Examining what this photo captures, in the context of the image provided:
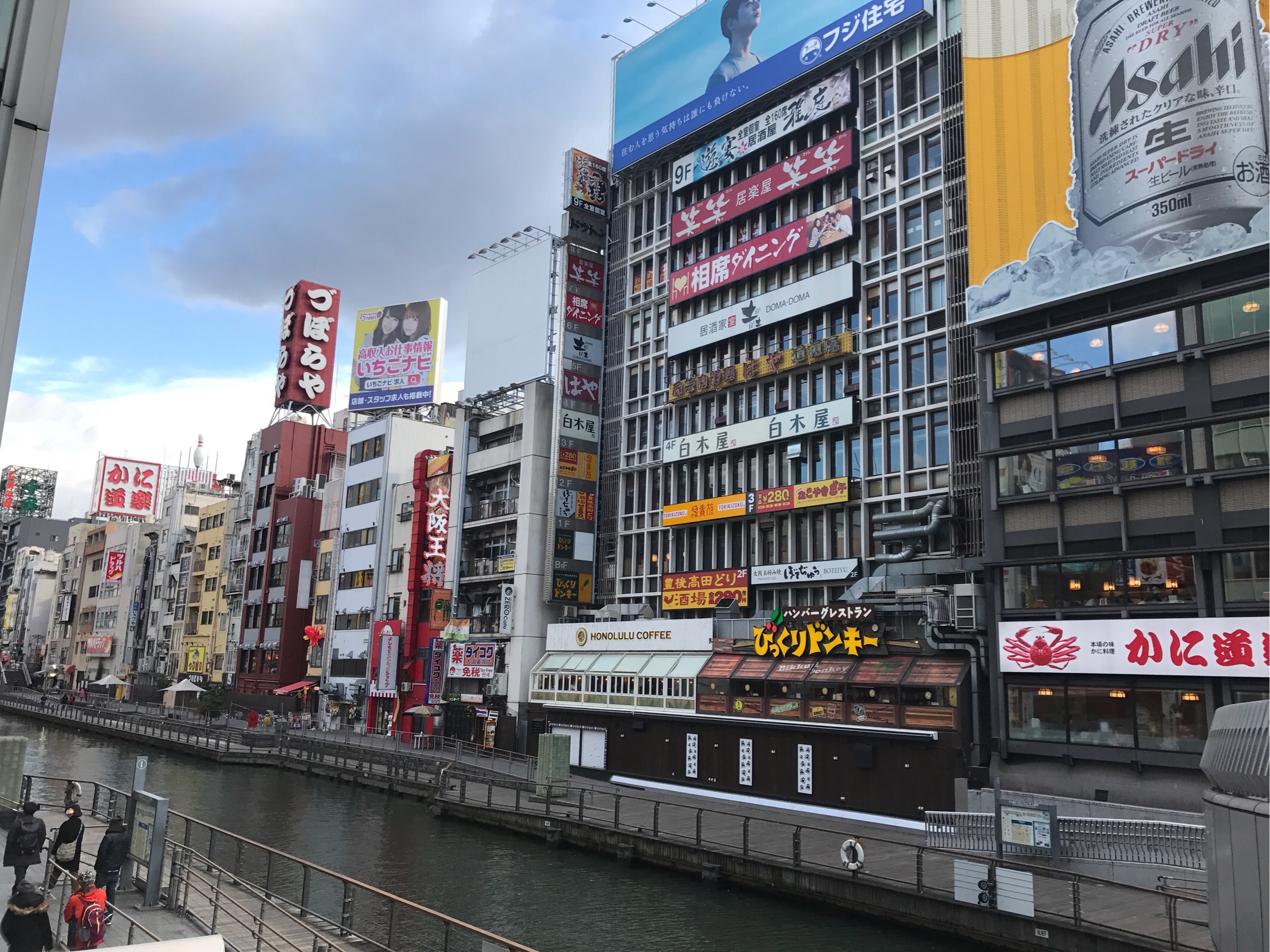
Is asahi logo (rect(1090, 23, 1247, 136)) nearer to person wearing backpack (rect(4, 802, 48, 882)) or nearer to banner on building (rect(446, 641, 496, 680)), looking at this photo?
person wearing backpack (rect(4, 802, 48, 882))

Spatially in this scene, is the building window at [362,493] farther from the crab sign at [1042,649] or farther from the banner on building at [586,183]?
the crab sign at [1042,649]

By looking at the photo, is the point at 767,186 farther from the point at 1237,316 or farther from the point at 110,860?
the point at 110,860

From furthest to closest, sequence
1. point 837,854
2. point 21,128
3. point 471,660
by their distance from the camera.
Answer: point 471,660, point 837,854, point 21,128

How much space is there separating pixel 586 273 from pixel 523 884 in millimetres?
42681

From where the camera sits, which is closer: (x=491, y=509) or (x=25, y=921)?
(x=25, y=921)

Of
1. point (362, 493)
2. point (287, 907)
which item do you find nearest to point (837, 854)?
point (287, 907)

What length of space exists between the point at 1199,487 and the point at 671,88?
4112cm

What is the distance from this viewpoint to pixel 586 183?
66000 millimetres

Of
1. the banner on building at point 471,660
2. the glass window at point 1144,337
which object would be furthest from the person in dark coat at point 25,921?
the banner on building at point 471,660

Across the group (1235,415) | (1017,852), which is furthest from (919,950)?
(1235,415)

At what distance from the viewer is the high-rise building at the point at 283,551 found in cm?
9444

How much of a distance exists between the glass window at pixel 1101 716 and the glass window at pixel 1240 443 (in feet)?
27.2

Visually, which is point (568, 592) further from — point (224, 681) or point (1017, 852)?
point (224, 681)

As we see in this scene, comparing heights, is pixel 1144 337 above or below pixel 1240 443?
above
